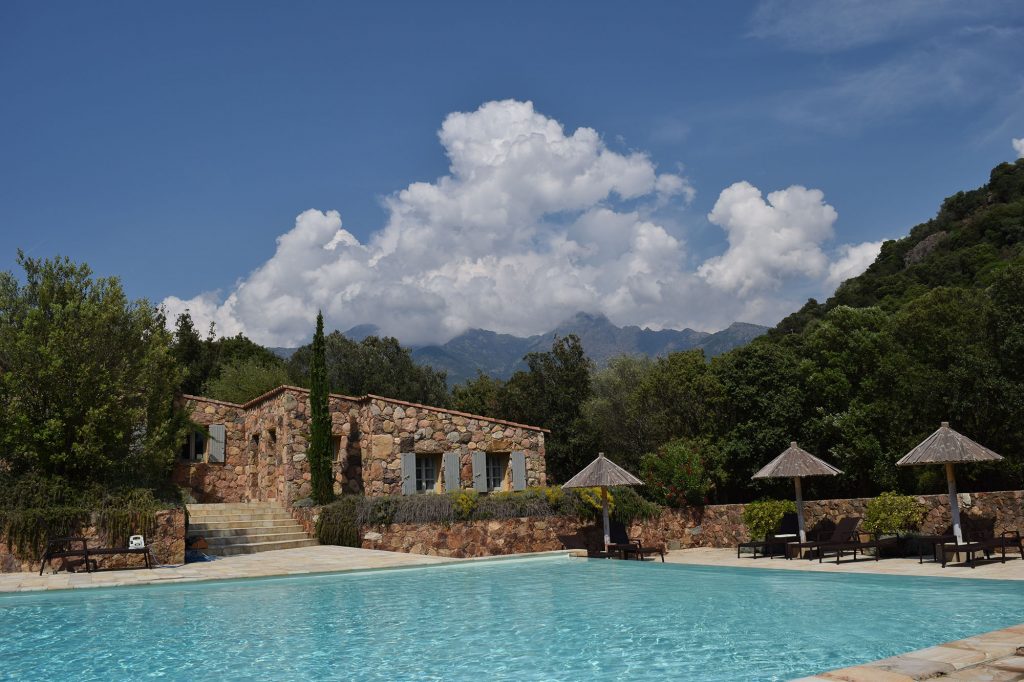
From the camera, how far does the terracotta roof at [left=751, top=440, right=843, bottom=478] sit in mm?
15234

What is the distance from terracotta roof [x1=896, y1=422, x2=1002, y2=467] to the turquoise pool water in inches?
99.7

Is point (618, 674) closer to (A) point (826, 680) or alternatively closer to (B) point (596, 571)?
(A) point (826, 680)

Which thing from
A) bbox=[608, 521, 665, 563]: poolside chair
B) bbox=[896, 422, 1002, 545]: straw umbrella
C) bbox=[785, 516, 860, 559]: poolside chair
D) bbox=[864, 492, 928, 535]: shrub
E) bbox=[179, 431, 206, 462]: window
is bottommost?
bbox=[608, 521, 665, 563]: poolside chair

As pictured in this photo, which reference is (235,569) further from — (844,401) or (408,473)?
(844,401)

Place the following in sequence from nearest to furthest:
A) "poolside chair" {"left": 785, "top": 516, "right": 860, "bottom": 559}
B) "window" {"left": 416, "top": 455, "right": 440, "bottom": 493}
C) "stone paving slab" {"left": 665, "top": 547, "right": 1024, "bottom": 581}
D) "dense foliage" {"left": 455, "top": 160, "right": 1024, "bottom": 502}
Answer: "stone paving slab" {"left": 665, "top": 547, "right": 1024, "bottom": 581} → "poolside chair" {"left": 785, "top": 516, "right": 860, "bottom": 559} → "dense foliage" {"left": 455, "top": 160, "right": 1024, "bottom": 502} → "window" {"left": 416, "top": 455, "right": 440, "bottom": 493}

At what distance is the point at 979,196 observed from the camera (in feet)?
172

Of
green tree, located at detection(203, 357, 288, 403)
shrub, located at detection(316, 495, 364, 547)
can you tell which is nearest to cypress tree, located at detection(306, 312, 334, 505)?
shrub, located at detection(316, 495, 364, 547)

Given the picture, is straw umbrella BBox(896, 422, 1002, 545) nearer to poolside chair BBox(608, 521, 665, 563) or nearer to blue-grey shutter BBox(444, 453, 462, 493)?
poolside chair BBox(608, 521, 665, 563)

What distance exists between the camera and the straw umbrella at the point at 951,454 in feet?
41.6

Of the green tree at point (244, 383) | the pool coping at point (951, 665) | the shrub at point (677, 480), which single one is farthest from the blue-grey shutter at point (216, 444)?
the pool coping at point (951, 665)

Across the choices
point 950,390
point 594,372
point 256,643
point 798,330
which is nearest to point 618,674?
point 256,643

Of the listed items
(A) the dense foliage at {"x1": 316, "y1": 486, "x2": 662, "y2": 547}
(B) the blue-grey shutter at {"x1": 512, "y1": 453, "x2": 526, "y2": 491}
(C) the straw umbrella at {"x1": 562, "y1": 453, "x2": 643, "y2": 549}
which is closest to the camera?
(C) the straw umbrella at {"x1": 562, "y1": 453, "x2": 643, "y2": 549}

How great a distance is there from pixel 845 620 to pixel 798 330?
43058mm

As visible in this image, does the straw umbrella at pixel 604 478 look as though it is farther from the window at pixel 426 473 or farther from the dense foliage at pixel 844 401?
the window at pixel 426 473
